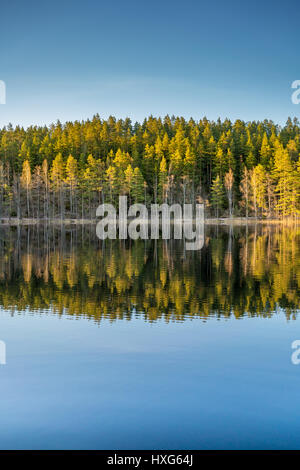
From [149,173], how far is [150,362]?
8742cm

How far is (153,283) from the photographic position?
68.5ft

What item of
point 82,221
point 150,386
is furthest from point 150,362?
point 82,221

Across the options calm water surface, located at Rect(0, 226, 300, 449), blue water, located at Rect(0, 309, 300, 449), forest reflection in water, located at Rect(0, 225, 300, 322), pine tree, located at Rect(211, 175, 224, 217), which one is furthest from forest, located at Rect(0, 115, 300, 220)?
blue water, located at Rect(0, 309, 300, 449)

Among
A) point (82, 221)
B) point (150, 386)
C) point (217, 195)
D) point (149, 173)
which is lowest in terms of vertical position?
point (150, 386)

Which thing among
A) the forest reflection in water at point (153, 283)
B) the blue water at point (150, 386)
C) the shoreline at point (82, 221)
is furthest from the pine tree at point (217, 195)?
the blue water at point (150, 386)

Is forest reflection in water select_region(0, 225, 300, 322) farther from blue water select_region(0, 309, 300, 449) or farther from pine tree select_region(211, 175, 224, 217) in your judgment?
pine tree select_region(211, 175, 224, 217)

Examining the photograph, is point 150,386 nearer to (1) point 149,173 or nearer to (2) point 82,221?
(2) point 82,221

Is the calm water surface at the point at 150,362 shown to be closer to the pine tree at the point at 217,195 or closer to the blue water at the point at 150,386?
the blue water at the point at 150,386

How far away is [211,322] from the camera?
14312mm

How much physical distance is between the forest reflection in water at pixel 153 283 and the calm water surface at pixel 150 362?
0.29 feet

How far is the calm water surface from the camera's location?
793 cm

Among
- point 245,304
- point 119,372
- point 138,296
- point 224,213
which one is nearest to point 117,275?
point 138,296

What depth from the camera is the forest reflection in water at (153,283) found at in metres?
16.1
